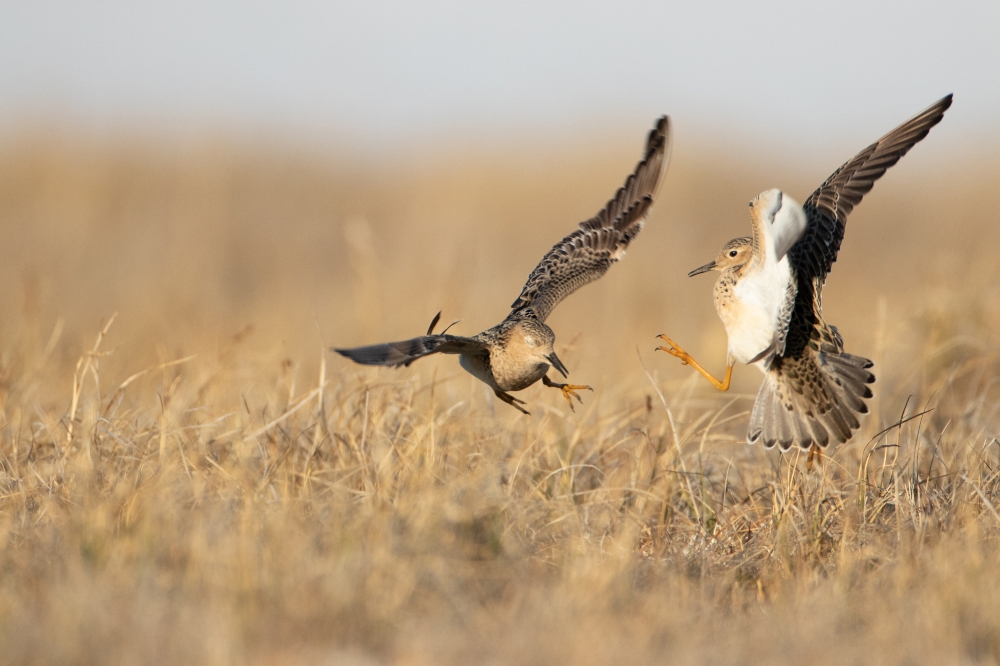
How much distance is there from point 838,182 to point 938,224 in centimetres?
1185

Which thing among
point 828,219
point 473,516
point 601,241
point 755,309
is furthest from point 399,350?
point 828,219

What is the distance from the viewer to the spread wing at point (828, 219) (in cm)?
504

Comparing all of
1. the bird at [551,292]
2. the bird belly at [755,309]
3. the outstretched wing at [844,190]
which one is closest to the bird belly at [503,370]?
the bird at [551,292]

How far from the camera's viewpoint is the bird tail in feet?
17.2

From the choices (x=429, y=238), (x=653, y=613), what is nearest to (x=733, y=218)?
(x=429, y=238)

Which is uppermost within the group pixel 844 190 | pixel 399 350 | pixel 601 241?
pixel 844 190

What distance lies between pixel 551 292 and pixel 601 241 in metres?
0.52

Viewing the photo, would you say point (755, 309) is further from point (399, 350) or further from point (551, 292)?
point (399, 350)

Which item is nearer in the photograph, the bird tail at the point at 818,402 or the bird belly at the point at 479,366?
the bird belly at the point at 479,366

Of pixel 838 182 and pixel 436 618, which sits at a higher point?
pixel 838 182

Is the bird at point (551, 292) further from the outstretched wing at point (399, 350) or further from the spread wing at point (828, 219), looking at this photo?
the spread wing at point (828, 219)

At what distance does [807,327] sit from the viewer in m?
5.20

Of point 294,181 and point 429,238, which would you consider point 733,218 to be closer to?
point 429,238

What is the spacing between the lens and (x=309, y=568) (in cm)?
342
